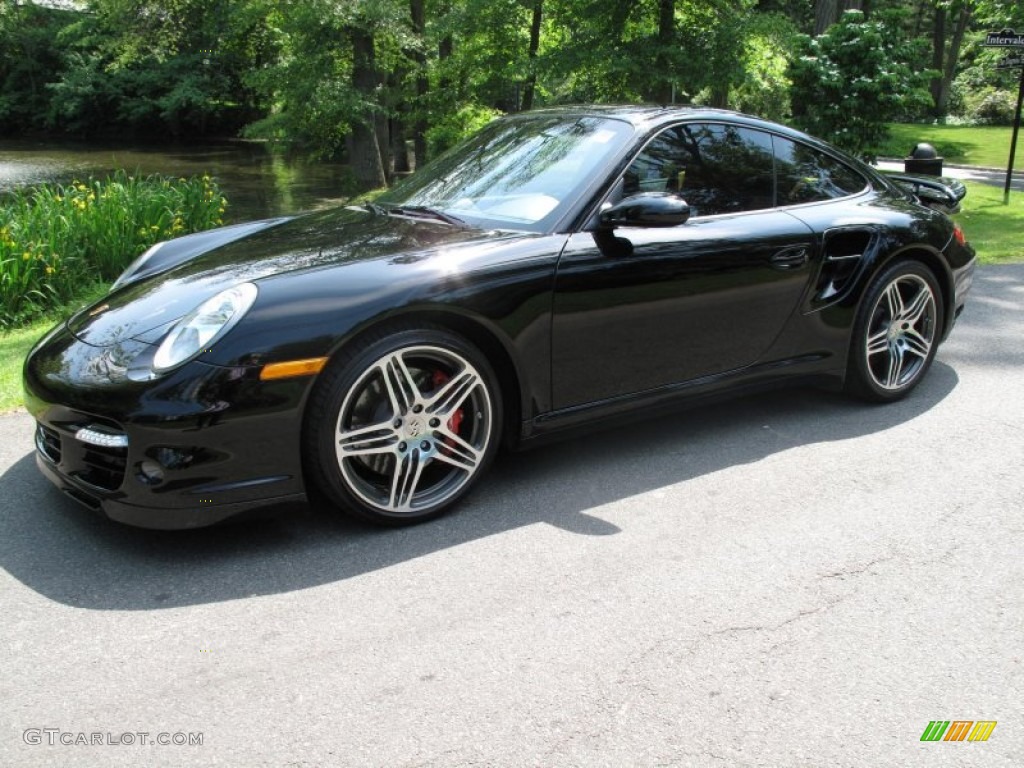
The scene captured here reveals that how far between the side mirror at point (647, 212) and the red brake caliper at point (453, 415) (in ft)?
2.96

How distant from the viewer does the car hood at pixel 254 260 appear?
3.22 metres

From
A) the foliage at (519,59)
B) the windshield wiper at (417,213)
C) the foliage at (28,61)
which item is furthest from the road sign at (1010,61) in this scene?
the foliage at (28,61)

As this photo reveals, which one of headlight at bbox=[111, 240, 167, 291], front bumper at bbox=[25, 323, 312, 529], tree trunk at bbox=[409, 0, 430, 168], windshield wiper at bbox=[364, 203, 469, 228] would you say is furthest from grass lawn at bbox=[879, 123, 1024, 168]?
front bumper at bbox=[25, 323, 312, 529]

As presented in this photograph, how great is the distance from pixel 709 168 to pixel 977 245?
6.60 metres

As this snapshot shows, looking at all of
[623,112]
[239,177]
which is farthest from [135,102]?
[623,112]

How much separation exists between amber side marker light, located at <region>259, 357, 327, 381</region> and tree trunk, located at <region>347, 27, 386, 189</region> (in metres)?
14.3

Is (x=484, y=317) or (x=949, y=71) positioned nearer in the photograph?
(x=484, y=317)

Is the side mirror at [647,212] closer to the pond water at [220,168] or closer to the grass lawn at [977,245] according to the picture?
the grass lawn at [977,245]

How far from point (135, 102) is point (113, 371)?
39.7m

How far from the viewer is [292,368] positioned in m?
2.98

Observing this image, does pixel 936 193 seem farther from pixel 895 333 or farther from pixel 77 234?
pixel 77 234

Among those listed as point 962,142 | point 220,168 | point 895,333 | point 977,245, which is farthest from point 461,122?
point 962,142

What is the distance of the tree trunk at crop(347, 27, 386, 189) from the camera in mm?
16969

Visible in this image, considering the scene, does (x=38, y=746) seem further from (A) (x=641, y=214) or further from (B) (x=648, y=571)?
(A) (x=641, y=214)
